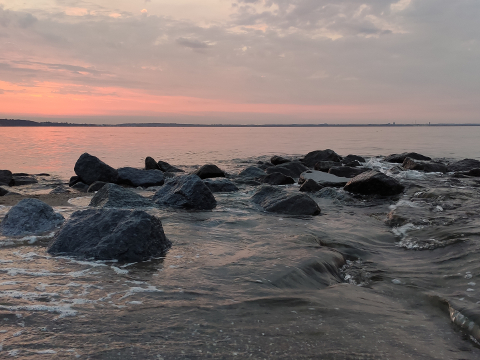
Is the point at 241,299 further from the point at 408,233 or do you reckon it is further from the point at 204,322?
the point at 408,233

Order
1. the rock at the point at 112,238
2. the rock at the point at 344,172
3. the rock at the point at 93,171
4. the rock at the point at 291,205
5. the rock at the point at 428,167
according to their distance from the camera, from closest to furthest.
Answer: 1. the rock at the point at 112,238
2. the rock at the point at 291,205
3. the rock at the point at 93,171
4. the rock at the point at 344,172
5. the rock at the point at 428,167

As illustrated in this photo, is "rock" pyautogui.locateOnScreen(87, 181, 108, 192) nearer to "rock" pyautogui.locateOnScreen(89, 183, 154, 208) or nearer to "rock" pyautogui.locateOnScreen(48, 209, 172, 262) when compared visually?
"rock" pyautogui.locateOnScreen(89, 183, 154, 208)

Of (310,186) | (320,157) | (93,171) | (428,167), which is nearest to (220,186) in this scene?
(310,186)

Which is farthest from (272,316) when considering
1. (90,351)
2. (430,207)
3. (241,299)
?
(430,207)

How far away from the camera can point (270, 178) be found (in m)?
14.1

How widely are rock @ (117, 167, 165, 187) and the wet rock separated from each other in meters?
4.31

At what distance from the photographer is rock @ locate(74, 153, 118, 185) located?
504 inches

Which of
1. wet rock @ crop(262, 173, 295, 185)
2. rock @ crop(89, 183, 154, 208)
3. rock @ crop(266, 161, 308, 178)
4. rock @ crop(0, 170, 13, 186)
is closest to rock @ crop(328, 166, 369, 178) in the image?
rock @ crop(266, 161, 308, 178)

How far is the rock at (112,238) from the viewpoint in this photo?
4.89 meters

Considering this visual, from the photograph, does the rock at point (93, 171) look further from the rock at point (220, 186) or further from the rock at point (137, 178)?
the rock at point (220, 186)

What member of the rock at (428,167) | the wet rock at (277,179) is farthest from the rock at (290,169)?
the rock at (428,167)

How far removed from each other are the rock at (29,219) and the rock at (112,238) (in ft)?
3.60

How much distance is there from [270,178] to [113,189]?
7.17 m

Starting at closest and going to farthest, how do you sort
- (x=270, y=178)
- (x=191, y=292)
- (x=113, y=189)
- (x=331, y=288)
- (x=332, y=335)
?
(x=332, y=335) < (x=191, y=292) < (x=331, y=288) < (x=113, y=189) < (x=270, y=178)
